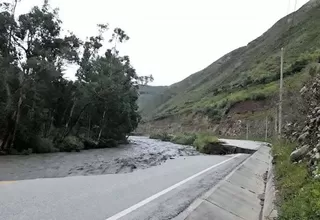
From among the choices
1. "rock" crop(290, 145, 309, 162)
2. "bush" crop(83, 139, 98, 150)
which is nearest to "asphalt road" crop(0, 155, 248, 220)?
"rock" crop(290, 145, 309, 162)

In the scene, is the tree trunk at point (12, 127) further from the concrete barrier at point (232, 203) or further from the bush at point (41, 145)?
the concrete barrier at point (232, 203)

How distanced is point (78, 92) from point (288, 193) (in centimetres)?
3842

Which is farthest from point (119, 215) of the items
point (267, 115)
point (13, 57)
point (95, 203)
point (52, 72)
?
point (267, 115)

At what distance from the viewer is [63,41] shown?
122 feet

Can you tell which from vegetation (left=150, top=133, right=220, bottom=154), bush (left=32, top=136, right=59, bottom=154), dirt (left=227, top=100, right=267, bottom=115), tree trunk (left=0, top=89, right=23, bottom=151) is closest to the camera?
tree trunk (left=0, top=89, right=23, bottom=151)

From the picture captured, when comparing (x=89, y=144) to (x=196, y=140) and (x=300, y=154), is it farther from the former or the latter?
(x=300, y=154)

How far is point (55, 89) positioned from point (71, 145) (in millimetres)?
6362

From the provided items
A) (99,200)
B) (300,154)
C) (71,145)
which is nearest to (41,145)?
(71,145)

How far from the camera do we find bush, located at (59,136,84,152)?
1519 inches

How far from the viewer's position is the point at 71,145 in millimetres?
39688

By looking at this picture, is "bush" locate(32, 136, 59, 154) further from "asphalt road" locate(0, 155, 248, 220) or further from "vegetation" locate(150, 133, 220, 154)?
"asphalt road" locate(0, 155, 248, 220)

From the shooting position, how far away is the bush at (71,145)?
38.6 meters

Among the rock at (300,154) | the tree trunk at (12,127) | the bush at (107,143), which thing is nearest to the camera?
the rock at (300,154)

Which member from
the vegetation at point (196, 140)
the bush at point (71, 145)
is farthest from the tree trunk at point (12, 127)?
the vegetation at point (196, 140)
